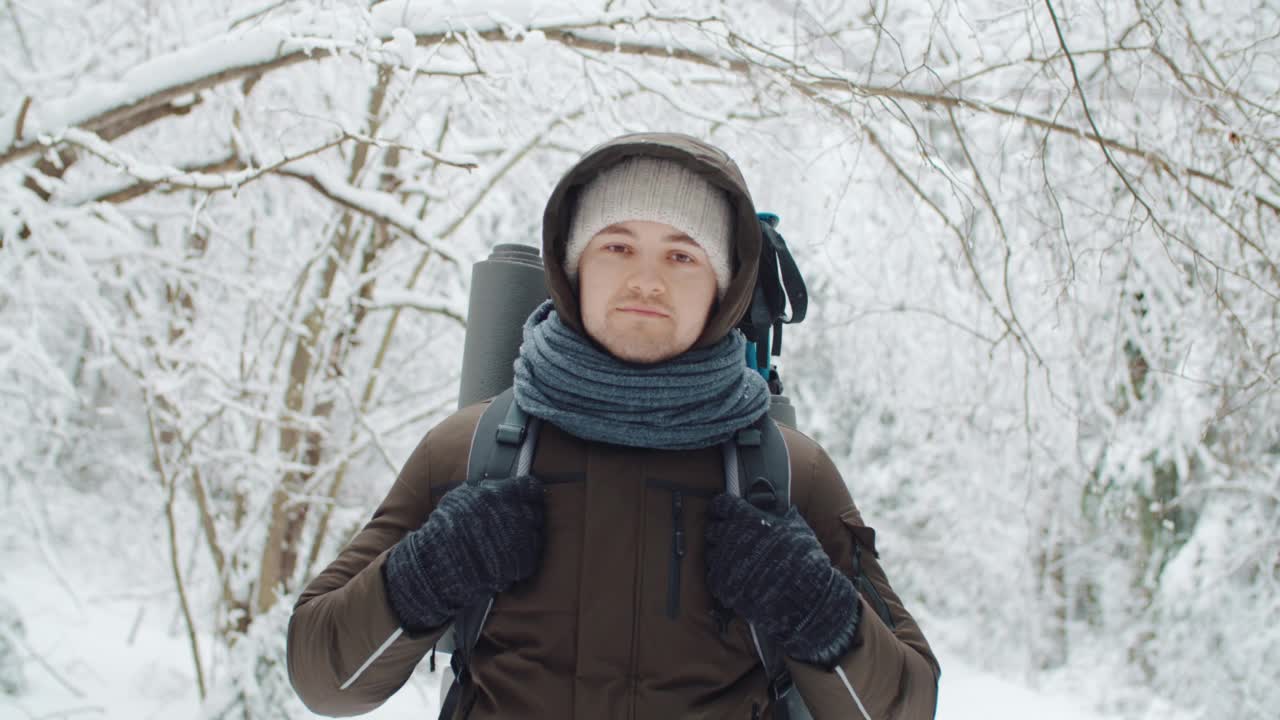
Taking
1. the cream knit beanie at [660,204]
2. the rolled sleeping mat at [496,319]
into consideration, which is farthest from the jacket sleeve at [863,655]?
the rolled sleeping mat at [496,319]

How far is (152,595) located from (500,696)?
596 centimetres

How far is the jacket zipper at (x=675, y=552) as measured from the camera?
1232mm

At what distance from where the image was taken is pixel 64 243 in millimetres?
3131

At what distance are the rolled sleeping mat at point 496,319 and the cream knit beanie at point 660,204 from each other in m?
0.36

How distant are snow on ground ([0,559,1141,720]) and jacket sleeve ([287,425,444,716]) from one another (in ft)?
11.0

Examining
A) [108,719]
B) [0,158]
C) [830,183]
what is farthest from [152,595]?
[830,183]

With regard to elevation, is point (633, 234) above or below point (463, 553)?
above

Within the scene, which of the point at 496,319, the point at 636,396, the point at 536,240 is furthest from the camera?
the point at 536,240

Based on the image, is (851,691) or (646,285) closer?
(851,691)

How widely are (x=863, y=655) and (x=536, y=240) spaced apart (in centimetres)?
489

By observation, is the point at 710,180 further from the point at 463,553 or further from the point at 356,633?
the point at 356,633

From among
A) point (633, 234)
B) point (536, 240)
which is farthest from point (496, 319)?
point (536, 240)

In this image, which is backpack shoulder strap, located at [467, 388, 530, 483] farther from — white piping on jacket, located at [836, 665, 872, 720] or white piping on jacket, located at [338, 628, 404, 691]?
white piping on jacket, located at [836, 665, 872, 720]

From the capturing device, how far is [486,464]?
130cm
